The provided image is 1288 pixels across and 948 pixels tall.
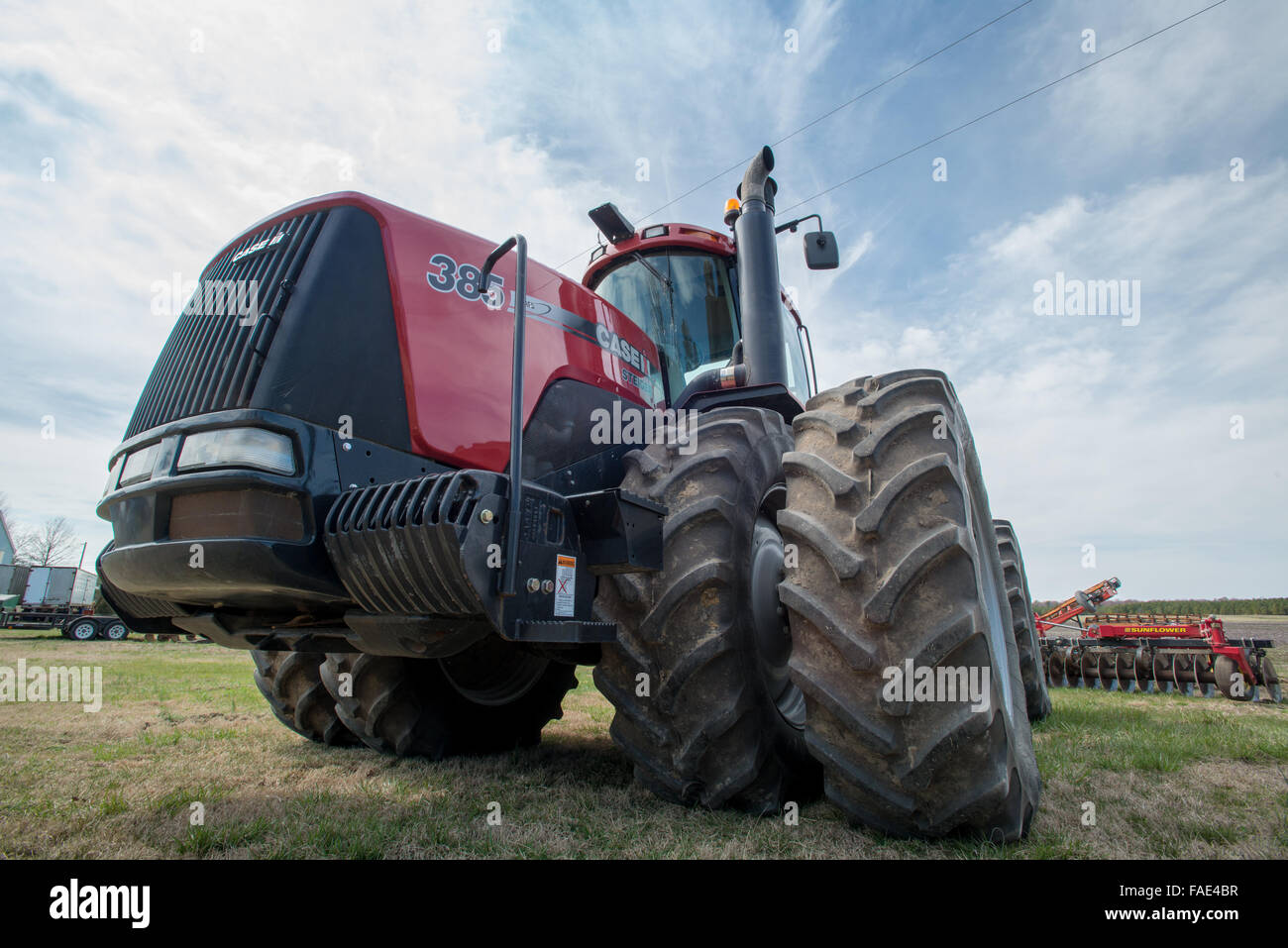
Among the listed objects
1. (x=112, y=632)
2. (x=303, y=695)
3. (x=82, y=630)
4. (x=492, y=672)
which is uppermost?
(x=492, y=672)

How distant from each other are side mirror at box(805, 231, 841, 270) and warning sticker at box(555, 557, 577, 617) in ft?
7.60

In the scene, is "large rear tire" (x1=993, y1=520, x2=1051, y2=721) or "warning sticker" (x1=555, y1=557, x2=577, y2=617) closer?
"warning sticker" (x1=555, y1=557, x2=577, y2=617)

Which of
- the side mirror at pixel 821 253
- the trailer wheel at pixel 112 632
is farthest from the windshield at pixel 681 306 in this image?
the trailer wheel at pixel 112 632

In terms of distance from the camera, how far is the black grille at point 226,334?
2.10 metres

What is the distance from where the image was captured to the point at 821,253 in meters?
3.64

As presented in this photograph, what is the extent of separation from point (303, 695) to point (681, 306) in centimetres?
297

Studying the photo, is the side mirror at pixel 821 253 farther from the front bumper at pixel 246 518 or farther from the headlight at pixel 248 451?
the headlight at pixel 248 451

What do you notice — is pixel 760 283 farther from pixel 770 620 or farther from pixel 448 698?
pixel 448 698

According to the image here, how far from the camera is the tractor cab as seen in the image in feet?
12.8

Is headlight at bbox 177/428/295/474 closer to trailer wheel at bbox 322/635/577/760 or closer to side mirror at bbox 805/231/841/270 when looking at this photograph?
trailer wheel at bbox 322/635/577/760

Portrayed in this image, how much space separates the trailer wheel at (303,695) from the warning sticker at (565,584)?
222 cm

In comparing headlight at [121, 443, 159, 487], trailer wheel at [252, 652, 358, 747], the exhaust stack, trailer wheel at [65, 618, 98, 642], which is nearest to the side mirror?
the exhaust stack

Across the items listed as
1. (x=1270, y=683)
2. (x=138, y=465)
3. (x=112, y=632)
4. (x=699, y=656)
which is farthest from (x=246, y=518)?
(x=112, y=632)
